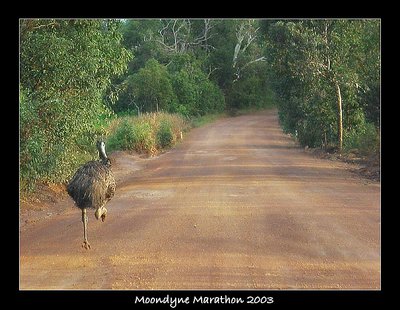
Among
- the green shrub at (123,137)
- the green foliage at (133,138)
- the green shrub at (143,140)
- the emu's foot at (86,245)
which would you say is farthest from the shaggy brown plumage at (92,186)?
the green shrub at (143,140)

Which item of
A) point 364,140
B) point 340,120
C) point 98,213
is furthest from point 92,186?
point 340,120

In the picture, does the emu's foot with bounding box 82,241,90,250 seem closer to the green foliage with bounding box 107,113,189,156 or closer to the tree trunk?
the green foliage with bounding box 107,113,189,156

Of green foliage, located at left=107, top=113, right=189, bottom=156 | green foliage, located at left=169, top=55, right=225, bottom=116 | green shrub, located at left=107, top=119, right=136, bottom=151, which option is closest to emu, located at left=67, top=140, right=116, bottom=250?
green foliage, located at left=107, top=113, right=189, bottom=156

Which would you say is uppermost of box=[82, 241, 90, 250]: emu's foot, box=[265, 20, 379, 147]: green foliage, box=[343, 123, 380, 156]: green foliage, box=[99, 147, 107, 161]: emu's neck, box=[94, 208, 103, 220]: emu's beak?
box=[265, 20, 379, 147]: green foliage

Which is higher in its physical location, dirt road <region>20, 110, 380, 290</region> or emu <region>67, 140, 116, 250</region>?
emu <region>67, 140, 116, 250</region>

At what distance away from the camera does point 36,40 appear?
11828 mm

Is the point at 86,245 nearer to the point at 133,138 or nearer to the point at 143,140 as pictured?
the point at 133,138

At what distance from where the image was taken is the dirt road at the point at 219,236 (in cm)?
742

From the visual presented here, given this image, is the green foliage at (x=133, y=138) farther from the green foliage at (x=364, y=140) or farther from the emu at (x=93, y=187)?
the emu at (x=93, y=187)

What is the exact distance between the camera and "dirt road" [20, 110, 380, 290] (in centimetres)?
742

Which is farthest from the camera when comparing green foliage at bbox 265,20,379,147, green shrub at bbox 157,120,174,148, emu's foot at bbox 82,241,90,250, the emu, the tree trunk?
green shrub at bbox 157,120,174,148
